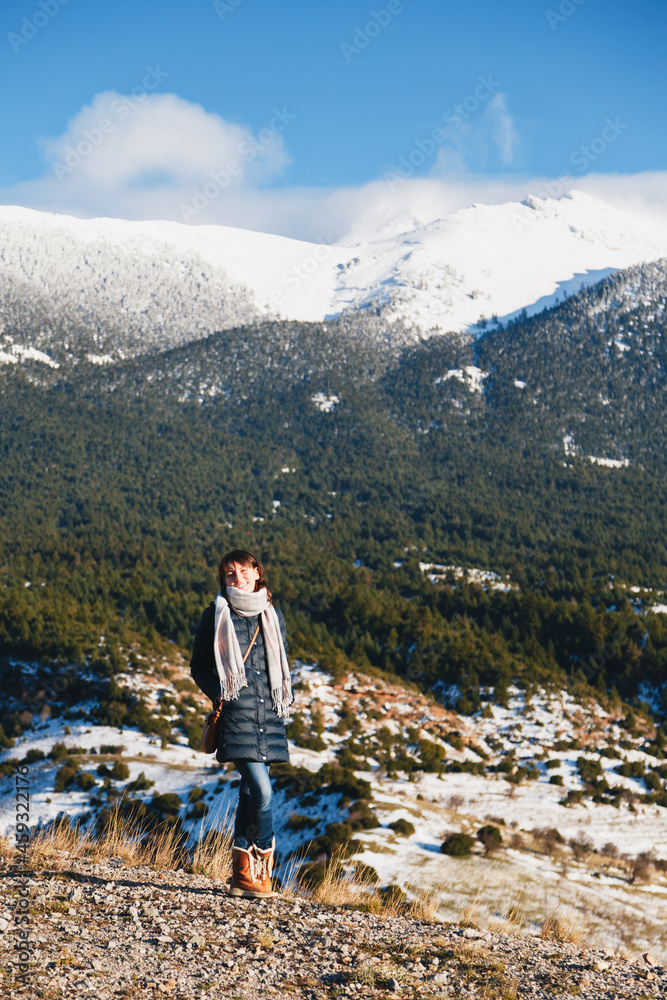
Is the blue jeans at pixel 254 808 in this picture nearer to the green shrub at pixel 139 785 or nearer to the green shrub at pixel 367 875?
the green shrub at pixel 367 875

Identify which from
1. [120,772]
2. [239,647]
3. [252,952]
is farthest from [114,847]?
[120,772]

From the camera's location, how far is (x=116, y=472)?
617 ft

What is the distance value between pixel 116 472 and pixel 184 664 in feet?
443

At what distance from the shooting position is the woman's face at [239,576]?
705 centimetres

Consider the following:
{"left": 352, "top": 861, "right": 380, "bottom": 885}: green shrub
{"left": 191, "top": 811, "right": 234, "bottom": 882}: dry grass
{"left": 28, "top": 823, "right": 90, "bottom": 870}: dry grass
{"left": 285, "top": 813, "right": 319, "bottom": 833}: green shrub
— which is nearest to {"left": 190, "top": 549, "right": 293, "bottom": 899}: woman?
{"left": 191, "top": 811, "right": 234, "bottom": 882}: dry grass

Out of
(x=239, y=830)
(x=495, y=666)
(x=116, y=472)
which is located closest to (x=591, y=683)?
(x=495, y=666)

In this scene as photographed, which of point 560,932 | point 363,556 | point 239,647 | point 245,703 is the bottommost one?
point 560,932

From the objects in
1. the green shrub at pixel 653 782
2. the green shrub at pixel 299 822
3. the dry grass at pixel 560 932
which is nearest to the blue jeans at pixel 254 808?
the dry grass at pixel 560 932

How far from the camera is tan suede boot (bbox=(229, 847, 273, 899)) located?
7219mm

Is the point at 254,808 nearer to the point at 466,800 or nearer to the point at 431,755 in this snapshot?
the point at 466,800

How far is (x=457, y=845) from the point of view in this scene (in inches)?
880

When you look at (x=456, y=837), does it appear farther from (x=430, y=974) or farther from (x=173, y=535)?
(x=173, y=535)

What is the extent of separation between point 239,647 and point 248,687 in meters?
0.41

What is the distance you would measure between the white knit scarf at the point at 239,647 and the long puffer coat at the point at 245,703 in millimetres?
63
